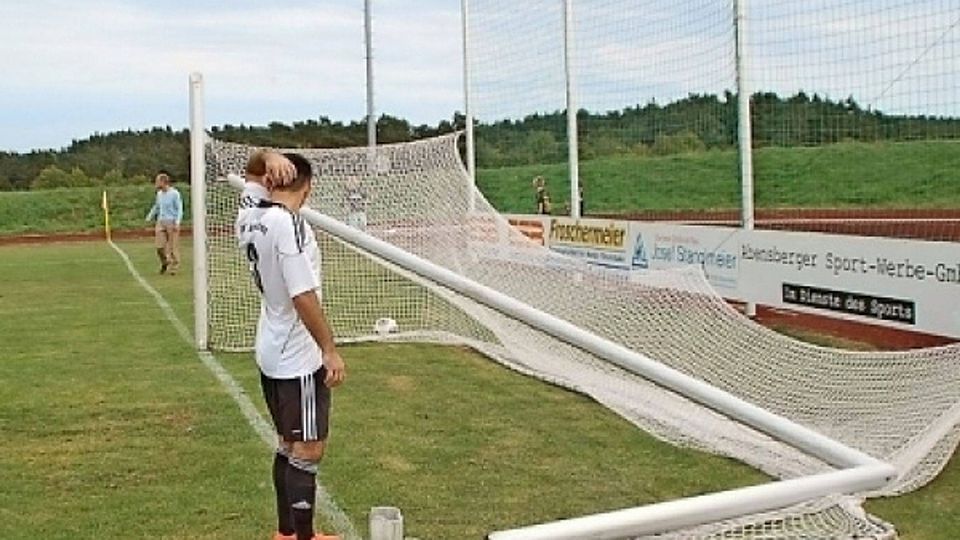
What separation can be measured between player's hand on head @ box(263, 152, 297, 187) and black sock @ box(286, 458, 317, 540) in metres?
1.11

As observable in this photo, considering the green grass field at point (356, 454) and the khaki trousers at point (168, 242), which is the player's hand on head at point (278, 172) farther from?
the khaki trousers at point (168, 242)

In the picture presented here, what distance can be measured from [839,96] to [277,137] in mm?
35252

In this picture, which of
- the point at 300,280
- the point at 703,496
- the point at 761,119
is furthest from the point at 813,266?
the point at 703,496

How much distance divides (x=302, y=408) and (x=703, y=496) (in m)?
2.56

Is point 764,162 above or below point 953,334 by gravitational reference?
above

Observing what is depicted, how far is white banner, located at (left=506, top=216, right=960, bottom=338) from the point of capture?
374 inches

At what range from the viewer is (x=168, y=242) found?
2294cm

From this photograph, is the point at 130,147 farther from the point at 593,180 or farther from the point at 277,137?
the point at 593,180

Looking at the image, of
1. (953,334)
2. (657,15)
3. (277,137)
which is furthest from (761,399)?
(277,137)

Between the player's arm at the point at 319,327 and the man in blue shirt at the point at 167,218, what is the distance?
16866mm

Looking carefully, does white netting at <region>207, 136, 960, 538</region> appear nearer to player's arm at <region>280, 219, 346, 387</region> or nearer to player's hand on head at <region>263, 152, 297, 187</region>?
player's arm at <region>280, 219, 346, 387</region>

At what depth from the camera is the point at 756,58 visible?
1254cm

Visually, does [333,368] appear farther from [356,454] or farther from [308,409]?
[356,454]

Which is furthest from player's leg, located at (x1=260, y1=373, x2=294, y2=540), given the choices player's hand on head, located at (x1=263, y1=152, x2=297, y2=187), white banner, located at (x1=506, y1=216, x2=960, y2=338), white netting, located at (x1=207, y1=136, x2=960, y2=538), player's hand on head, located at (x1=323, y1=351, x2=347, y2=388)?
white banner, located at (x1=506, y1=216, x2=960, y2=338)
